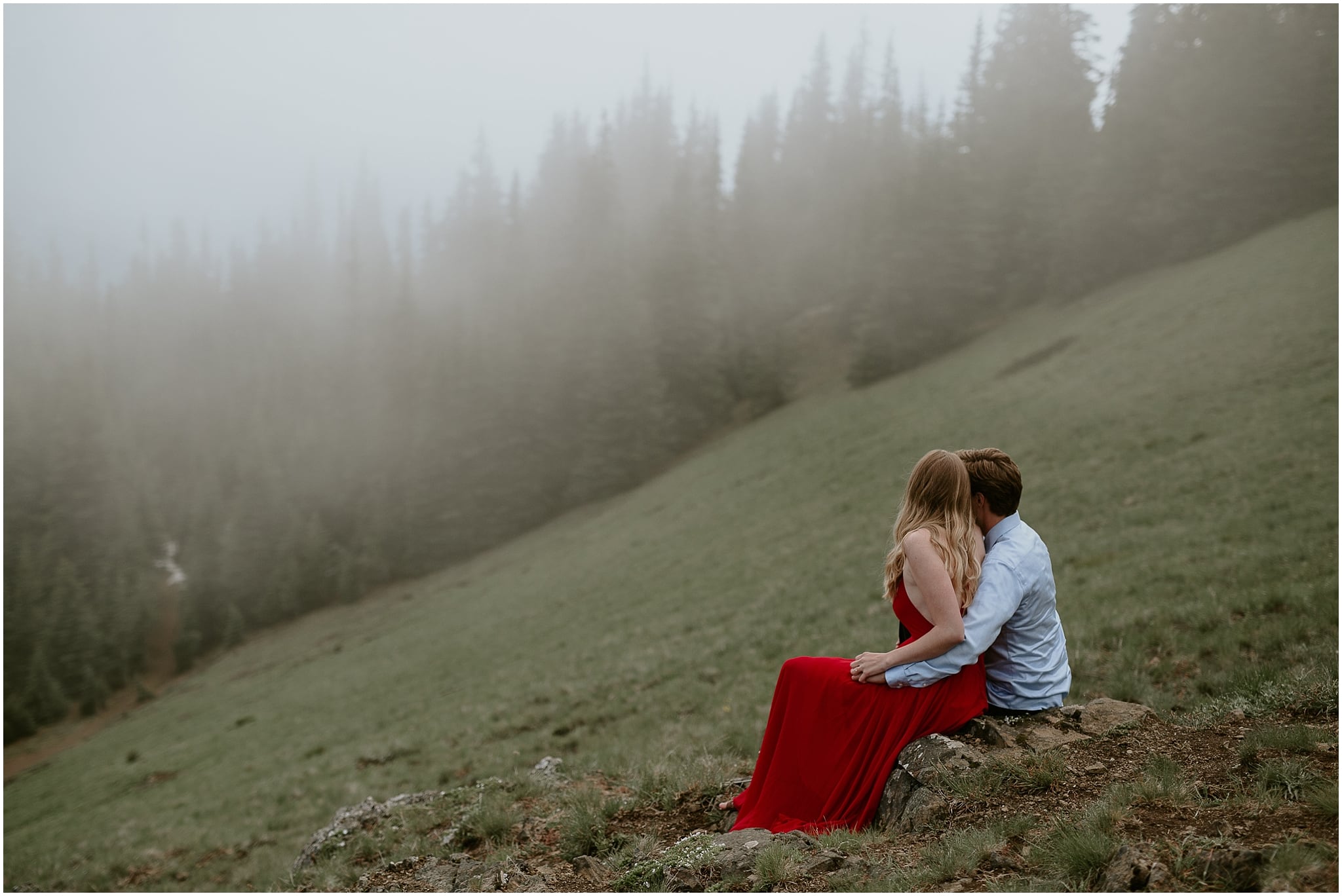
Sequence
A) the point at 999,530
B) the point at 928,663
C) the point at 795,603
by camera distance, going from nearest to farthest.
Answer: the point at 928,663
the point at 999,530
the point at 795,603

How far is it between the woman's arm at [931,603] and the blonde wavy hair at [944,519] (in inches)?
4.1

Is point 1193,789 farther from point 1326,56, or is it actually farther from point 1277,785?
point 1326,56

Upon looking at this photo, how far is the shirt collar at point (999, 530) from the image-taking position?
539 cm

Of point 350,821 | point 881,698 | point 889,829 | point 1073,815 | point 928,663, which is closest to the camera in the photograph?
point 1073,815

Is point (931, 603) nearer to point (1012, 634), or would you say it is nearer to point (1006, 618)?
point (1006, 618)

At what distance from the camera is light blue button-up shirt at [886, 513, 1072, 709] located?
5.02 meters

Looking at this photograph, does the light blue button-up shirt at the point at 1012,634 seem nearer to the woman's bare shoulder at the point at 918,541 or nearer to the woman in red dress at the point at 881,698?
the woman in red dress at the point at 881,698

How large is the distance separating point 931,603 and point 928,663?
51cm

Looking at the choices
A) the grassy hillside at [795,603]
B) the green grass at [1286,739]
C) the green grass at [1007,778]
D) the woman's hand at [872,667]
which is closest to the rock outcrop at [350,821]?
the grassy hillside at [795,603]

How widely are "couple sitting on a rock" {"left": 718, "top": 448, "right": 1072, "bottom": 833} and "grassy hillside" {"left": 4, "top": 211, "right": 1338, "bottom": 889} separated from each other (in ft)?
8.31

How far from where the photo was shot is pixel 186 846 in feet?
38.7

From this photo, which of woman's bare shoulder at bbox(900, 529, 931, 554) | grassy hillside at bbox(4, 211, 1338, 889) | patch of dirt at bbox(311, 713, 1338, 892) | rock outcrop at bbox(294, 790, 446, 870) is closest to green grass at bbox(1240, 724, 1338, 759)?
patch of dirt at bbox(311, 713, 1338, 892)

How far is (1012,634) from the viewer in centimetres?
543

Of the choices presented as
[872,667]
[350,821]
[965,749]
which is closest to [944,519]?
[872,667]
